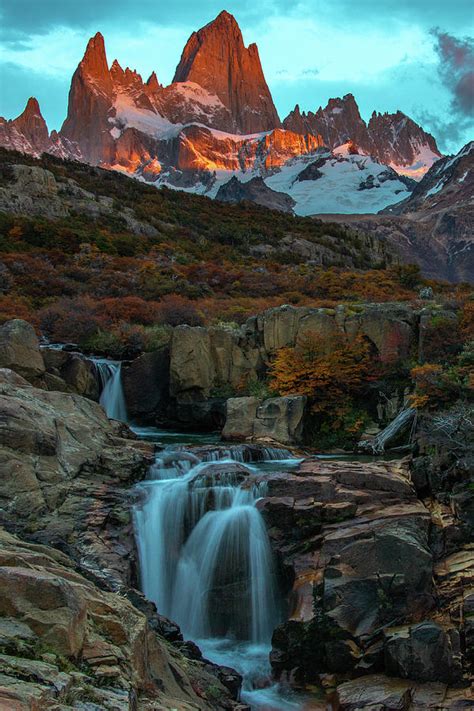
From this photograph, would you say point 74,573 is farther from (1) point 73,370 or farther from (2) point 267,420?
(1) point 73,370

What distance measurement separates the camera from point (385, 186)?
18462 cm

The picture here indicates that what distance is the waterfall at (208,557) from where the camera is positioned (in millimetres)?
9719

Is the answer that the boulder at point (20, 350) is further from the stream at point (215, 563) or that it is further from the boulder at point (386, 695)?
the boulder at point (386, 695)

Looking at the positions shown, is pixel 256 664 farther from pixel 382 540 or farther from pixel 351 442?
pixel 351 442

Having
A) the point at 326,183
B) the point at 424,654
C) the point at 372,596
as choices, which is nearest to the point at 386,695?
the point at 424,654

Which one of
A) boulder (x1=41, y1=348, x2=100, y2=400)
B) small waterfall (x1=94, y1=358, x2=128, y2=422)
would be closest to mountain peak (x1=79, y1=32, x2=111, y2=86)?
small waterfall (x1=94, y1=358, x2=128, y2=422)

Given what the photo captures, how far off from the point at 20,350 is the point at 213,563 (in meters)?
7.39

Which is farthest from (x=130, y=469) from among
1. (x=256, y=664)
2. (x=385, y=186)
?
(x=385, y=186)

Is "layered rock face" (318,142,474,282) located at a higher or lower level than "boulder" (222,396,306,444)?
higher

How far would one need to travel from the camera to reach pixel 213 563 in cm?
1018

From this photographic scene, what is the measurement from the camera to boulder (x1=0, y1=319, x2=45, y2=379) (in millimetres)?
14564

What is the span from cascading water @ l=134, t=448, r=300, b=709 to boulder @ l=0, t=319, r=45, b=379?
5128 mm

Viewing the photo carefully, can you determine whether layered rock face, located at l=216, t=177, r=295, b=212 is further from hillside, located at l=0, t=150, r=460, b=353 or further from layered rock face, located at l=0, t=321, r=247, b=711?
layered rock face, located at l=0, t=321, r=247, b=711

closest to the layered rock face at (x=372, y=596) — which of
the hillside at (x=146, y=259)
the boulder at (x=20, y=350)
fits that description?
the boulder at (x=20, y=350)
